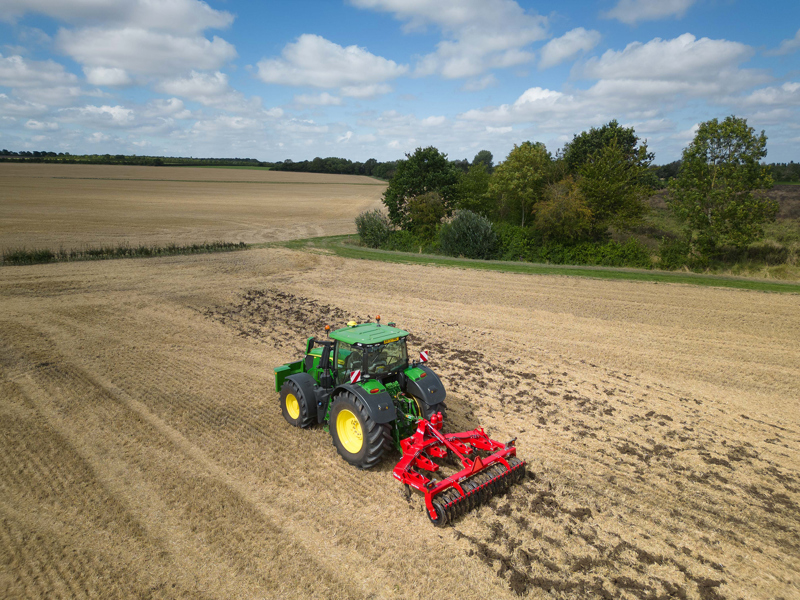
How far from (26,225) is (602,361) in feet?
145

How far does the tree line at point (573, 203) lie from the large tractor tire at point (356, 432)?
79.4 feet

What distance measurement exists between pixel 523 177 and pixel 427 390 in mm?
29236

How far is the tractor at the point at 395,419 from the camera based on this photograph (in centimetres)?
619

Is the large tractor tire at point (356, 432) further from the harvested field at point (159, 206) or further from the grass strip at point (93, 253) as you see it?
the harvested field at point (159, 206)

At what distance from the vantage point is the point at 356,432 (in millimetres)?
7152

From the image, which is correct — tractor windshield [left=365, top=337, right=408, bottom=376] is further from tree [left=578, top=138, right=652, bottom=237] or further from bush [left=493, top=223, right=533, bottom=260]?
tree [left=578, top=138, right=652, bottom=237]

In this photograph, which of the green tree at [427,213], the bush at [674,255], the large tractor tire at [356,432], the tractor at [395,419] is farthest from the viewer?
the green tree at [427,213]

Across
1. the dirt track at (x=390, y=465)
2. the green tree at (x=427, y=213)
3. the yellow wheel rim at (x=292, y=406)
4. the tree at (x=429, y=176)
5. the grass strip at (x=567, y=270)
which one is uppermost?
the tree at (x=429, y=176)

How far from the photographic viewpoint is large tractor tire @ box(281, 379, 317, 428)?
7941 millimetres

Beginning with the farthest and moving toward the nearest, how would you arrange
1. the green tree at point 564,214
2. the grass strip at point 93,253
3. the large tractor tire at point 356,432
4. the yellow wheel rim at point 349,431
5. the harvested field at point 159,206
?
the harvested field at point 159,206, the green tree at point 564,214, the grass strip at point 93,253, the yellow wheel rim at point 349,431, the large tractor tire at point 356,432

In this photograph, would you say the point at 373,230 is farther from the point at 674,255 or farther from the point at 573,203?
the point at 674,255

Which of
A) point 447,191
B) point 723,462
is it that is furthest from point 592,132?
point 723,462

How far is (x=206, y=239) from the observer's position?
3584 cm

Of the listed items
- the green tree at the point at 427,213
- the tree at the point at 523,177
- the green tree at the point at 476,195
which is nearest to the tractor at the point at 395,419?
the green tree at the point at 427,213
